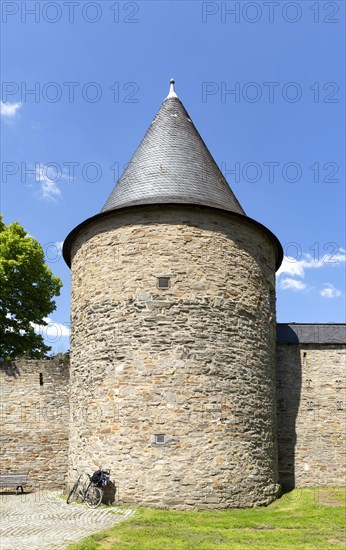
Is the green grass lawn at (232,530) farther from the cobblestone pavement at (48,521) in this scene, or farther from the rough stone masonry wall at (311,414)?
the rough stone masonry wall at (311,414)

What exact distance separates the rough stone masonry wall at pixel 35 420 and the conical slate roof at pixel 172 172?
4.72 metres

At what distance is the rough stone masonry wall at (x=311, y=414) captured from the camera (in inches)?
549

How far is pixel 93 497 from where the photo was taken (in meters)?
10.8

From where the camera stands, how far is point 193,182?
41.7 feet

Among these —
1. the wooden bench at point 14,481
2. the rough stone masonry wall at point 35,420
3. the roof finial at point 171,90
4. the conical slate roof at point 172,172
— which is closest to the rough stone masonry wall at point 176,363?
the conical slate roof at point 172,172

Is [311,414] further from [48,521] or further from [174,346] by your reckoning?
[48,521]

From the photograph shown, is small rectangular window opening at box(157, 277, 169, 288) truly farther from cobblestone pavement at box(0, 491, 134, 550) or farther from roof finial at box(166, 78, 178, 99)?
roof finial at box(166, 78, 178, 99)

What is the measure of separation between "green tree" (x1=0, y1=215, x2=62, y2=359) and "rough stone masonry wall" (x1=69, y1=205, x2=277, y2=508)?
8128 mm

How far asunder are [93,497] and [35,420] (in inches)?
155

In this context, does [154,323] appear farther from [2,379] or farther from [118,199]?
[2,379]

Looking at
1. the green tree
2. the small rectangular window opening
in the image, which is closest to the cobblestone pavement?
the small rectangular window opening

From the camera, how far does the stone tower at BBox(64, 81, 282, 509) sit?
35.7ft

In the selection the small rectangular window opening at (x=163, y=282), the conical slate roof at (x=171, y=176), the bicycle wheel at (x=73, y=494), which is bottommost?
the bicycle wheel at (x=73, y=494)

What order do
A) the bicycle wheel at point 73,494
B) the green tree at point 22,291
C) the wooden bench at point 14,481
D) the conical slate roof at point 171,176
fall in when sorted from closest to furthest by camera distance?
1. the bicycle wheel at point 73,494
2. the conical slate roof at point 171,176
3. the wooden bench at point 14,481
4. the green tree at point 22,291
